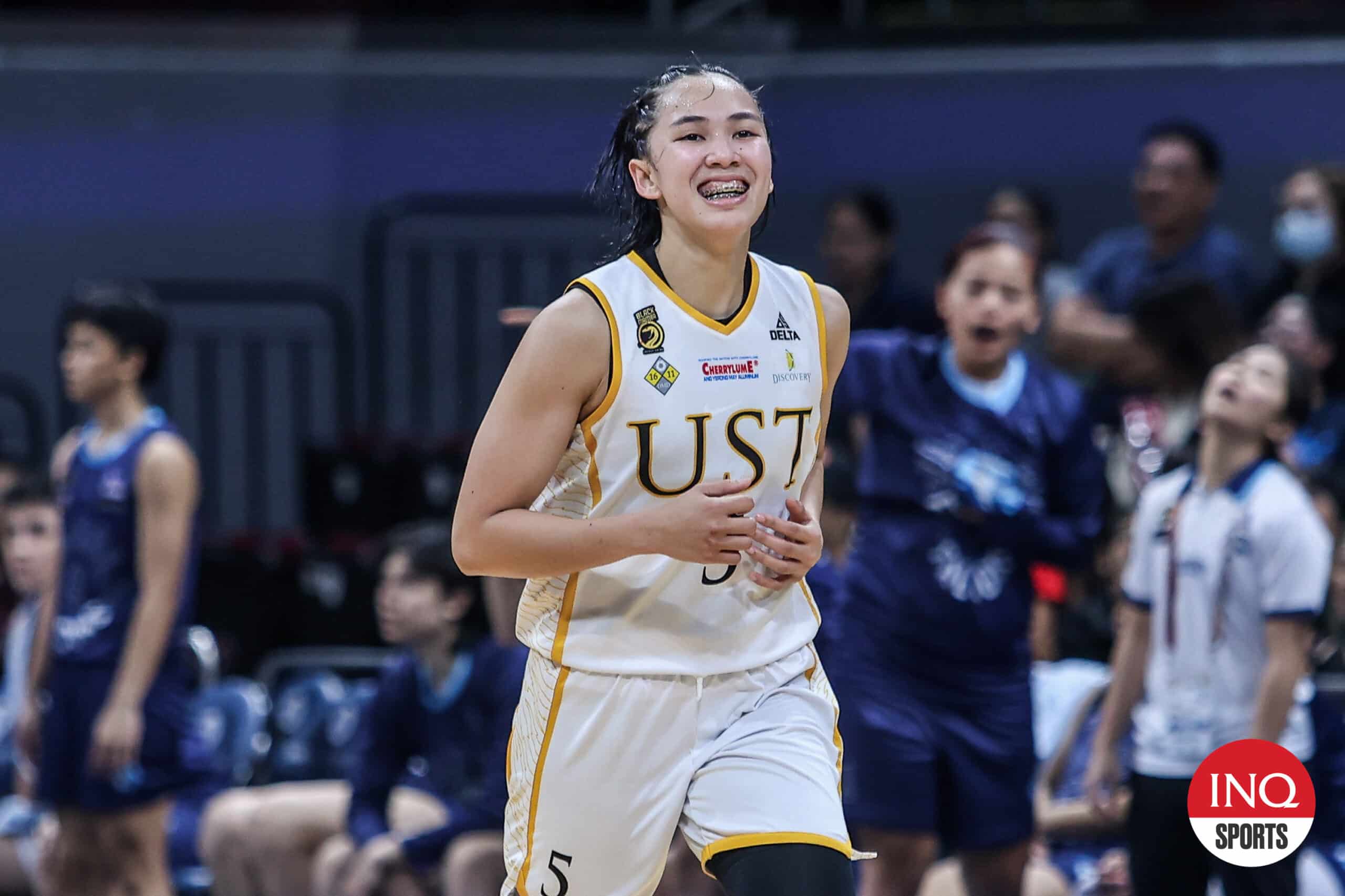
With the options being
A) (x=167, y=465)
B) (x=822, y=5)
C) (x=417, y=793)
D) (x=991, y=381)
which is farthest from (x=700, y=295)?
(x=822, y=5)

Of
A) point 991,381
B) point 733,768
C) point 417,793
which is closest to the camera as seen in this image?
point 733,768

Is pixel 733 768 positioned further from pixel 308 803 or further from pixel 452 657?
pixel 308 803

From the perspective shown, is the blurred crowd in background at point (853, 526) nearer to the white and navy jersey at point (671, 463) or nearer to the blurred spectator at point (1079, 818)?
the blurred spectator at point (1079, 818)

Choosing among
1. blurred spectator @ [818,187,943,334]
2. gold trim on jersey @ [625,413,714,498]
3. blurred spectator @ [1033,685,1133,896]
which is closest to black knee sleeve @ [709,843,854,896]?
gold trim on jersey @ [625,413,714,498]

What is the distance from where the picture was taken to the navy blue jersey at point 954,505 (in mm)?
4820

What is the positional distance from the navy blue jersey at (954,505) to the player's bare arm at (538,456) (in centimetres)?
181

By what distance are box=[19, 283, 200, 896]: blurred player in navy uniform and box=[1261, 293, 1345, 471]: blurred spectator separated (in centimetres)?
361

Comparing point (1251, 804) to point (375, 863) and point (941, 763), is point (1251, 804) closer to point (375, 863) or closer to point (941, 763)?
point (941, 763)

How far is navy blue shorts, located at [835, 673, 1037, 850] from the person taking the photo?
478 centimetres

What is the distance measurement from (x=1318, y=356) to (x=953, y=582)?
252 cm

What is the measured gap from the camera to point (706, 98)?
128 inches

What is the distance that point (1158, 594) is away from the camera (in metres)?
4.71

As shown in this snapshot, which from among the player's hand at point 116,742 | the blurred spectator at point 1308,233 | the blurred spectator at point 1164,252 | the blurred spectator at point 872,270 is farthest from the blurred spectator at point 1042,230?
the player's hand at point 116,742

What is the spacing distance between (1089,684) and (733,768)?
3076 mm
